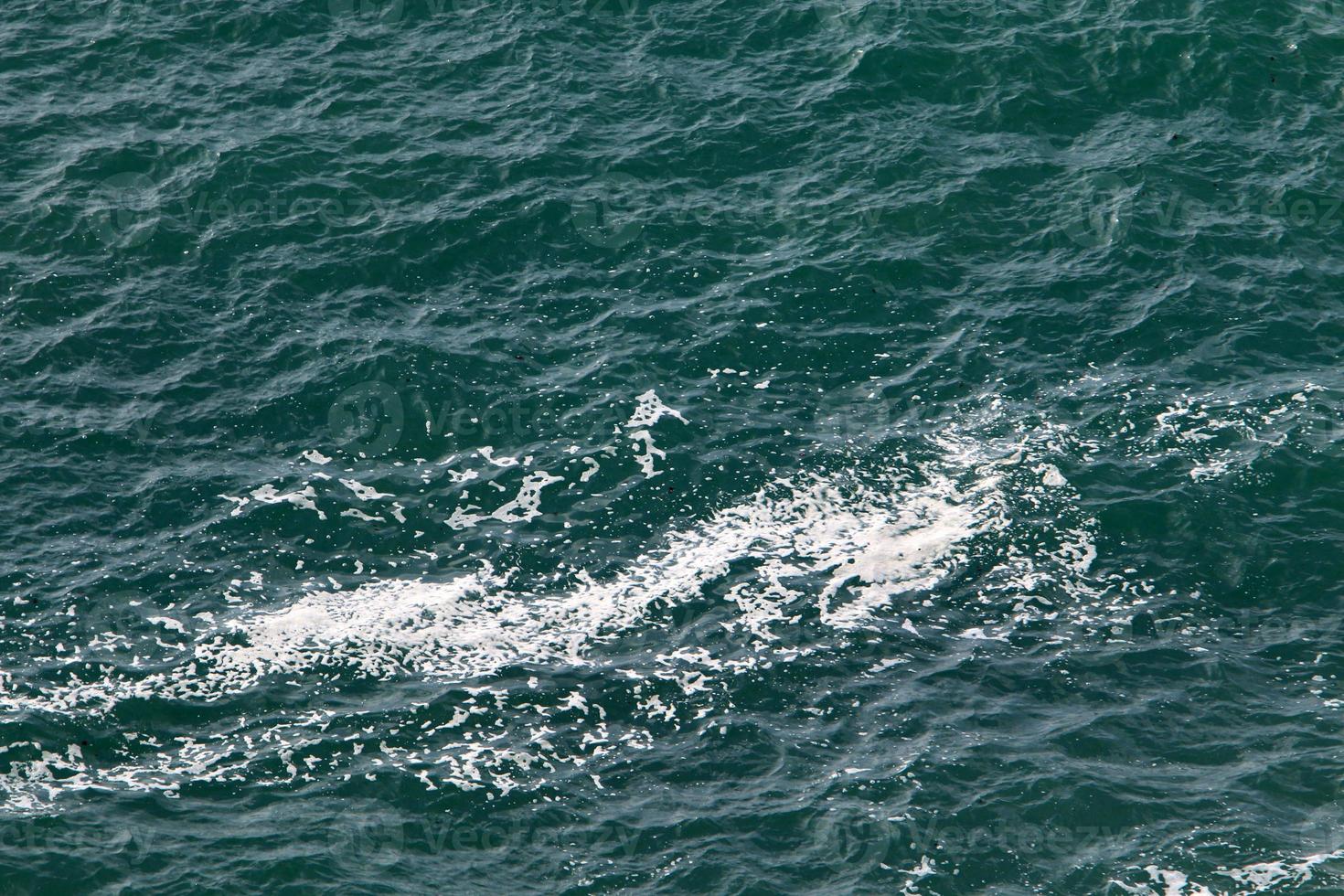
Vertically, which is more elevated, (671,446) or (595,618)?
(671,446)

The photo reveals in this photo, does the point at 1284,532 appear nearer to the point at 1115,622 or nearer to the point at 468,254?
the point at 1115,622

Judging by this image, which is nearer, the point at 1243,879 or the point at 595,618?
the point at 1243,879

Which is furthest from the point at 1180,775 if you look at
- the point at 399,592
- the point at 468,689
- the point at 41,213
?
the point at 41,213

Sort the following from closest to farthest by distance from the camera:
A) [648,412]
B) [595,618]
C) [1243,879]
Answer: [1243,879] → [595,618] → [648,412]

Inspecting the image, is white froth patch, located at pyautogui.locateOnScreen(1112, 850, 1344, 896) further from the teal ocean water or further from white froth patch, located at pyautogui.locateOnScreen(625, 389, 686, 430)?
white froth patch, located at pyautogui.locateOnScreen(625, 389, 686, 430)

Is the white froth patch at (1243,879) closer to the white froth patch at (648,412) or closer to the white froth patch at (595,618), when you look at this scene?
the white froth patch at (595,618)

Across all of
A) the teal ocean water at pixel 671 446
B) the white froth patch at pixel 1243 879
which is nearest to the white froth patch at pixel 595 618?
the teal ocean water at pixel 671 446

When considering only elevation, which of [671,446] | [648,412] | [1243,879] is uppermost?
[648,412]

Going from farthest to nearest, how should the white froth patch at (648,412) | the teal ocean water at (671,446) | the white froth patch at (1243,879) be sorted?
the white froth patch at (648,412) < the teal ocean water at (671,446) < the white froth patch at (1243,879)

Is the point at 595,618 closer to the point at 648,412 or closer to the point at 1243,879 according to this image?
the point at 648,412

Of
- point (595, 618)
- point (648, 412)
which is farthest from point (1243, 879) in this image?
point (648, 412)

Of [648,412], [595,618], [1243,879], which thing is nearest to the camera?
Answer: [1243,879]
